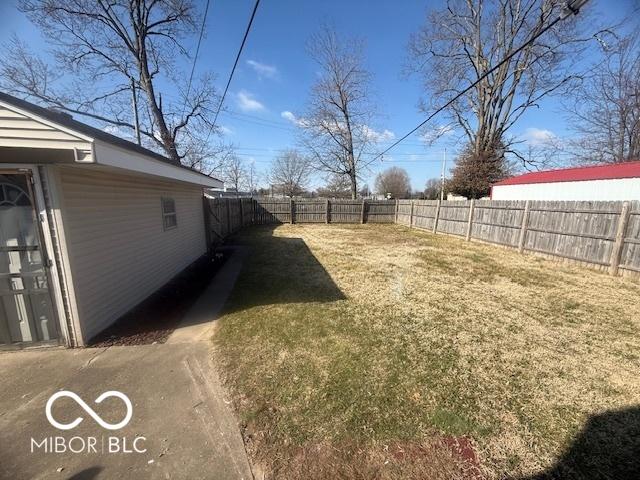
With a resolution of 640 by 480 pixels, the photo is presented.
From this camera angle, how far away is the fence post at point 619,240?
21.3 feet

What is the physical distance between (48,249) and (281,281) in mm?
3999

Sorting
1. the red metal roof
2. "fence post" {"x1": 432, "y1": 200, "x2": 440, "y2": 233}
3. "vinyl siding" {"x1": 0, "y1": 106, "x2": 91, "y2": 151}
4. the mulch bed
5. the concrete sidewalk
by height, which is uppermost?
the red metal roof

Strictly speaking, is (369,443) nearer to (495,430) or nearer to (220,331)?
(495,430)

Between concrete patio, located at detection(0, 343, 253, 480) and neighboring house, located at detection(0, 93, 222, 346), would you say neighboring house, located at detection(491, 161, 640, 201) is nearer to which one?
concrete patio, located at detection(0, 343, 253, 480)

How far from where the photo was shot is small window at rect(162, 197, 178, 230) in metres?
6.34

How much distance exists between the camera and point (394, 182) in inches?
2562

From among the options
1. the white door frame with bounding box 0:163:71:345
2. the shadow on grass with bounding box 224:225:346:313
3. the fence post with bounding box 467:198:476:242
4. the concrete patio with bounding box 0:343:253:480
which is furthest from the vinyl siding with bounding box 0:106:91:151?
the fence post with bounding box 467:198:476:242

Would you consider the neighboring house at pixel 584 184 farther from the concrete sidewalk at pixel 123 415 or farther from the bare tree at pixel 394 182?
Result: the bare tree at pixel 394 182

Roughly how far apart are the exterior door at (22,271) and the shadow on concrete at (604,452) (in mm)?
5135

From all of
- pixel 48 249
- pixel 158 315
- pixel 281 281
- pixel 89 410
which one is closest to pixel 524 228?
pixel 281 281

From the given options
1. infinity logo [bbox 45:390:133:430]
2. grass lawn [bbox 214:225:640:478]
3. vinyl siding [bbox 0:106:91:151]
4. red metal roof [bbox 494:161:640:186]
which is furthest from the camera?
red metal roof [bbox 494:161:640:186]

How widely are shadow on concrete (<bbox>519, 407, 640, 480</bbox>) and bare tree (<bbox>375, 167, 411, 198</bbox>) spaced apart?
195 ft

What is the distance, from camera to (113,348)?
3.49 metres

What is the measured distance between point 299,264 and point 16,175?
581cm
